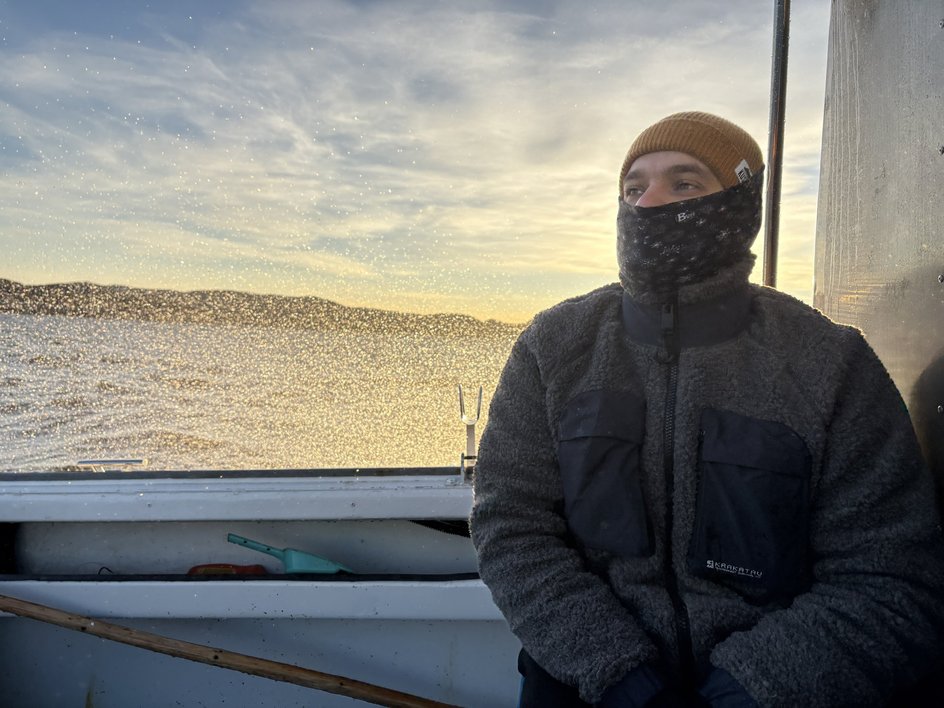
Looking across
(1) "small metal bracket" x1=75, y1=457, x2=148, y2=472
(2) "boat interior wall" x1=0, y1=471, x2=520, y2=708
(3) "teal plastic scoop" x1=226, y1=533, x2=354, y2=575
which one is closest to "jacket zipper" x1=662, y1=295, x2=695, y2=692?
(2) "boat interior wall" x1=0, y1=471, x2=520, y2=708

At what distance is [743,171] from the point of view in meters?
1.19

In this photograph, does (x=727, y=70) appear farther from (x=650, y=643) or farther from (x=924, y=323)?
(x=650, y=643)

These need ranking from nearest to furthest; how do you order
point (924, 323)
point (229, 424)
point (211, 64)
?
point (924, 323), point (211, 64), point (229, 424)

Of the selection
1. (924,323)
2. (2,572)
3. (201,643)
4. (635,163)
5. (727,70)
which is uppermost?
(727,70)

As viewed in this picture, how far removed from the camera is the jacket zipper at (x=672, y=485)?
1.08 m

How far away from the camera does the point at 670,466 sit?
1143 millimetres

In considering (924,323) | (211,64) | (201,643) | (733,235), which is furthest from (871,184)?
(211,64)

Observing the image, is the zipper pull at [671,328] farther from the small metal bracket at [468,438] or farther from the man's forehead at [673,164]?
the small metal bracket at [468,438]

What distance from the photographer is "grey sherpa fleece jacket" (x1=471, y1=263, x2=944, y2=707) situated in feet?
3.38

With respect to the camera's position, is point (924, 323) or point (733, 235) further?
point (924, 323)

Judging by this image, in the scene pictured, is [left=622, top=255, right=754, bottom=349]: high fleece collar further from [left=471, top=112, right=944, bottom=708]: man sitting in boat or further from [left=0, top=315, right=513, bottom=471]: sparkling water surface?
[left=0, top=315, right=513, bottom=471]: sparkling water surface

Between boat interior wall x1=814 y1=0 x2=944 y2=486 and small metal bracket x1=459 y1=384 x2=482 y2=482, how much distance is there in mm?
895

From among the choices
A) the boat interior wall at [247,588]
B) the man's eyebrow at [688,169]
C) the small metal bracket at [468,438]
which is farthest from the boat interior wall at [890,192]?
the boat interior wall at [247,588]

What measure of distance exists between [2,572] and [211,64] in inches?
73.1
